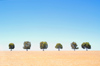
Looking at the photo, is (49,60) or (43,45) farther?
(43,45)

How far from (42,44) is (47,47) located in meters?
7.42

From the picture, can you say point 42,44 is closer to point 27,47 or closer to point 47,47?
point 47,47

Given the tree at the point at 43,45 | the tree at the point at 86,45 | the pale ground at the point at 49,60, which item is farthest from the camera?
the tree at the point at 86,45

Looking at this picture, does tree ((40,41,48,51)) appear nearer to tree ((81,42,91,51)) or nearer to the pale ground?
tree ((81,42,91,51))

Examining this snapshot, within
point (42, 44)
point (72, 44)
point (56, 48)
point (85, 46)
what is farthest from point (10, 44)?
point (85, 46)

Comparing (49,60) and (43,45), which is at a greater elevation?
(43,45)

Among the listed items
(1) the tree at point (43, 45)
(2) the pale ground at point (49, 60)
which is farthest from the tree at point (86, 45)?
(2) the pale ground at point (49, 60)

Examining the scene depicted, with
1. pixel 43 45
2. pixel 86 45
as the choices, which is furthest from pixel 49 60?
pixel 86 45

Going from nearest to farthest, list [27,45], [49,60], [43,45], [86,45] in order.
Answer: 1. [49,60]
2. [43,45]
3. [27,45]
4. [86,45]

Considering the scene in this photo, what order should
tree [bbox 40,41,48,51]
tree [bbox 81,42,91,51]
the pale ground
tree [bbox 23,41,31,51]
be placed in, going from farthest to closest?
tree [bbox 81,42,91,51] < tree [bbox 23,41,31,51] < tree [bbox 40,41,48,51] < the pale ground

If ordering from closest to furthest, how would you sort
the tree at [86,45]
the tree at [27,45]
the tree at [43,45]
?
the tree at [43,45] < the tree at [27,45] < the tree at [86,45]

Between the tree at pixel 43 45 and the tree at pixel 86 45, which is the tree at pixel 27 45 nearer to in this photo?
the tree at pixel 43 45

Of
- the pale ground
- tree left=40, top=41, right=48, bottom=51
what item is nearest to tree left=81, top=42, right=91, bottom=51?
tree left=40, top=41, right=48, bottom=51

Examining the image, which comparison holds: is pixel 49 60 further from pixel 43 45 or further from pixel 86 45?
pixel 86 45
